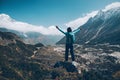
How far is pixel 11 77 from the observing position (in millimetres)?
55688

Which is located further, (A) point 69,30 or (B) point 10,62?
(B) point 10,62

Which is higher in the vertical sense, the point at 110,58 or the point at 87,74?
the point at 110,58

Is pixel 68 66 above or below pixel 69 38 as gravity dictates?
below

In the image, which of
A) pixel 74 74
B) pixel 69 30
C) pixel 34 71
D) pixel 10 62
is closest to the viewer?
pixel 69 30

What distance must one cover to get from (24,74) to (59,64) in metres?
9.62

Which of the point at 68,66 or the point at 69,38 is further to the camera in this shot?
the point at 68,66

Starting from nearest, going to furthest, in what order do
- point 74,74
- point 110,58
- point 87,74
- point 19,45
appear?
point 87,74
point 74,74
point 110,58
point 19,45

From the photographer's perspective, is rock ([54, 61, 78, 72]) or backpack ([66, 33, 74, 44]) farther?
rock ([54, 61, 78, 72])

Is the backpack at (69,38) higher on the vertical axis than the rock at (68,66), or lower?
higher

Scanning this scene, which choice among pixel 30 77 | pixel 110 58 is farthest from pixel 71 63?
pixel 110 58

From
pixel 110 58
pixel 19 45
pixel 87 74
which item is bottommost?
pixel 87 74

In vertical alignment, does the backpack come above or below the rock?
above

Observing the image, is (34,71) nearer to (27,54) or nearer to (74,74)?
(74,74)

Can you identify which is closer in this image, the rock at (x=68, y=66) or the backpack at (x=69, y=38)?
the backpack at (x=69, y=38)
